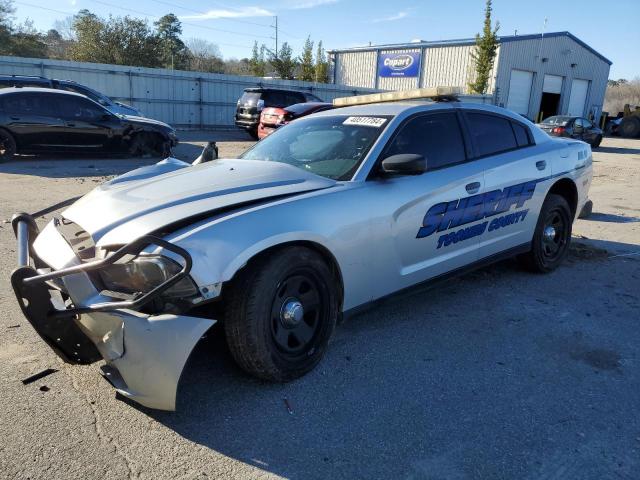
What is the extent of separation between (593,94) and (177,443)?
4634 cm

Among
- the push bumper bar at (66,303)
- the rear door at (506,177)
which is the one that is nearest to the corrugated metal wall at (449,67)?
the rear door at (506,177)

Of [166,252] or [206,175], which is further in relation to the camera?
[206,175]

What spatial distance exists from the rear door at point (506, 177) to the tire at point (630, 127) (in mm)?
36866

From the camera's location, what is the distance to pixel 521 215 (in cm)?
481

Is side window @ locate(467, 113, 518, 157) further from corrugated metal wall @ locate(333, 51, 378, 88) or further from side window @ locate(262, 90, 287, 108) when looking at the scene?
corrugated metal wall @ locate(333, 51, 378, 88)

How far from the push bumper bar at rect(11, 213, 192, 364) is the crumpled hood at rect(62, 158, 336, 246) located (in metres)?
0.25

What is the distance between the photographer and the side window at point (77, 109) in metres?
11.6

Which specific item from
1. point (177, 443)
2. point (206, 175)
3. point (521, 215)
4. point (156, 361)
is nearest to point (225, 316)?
point (156, 361)

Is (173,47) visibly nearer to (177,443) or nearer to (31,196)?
(31,196)

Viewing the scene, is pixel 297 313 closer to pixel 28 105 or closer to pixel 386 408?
pixel 386 408

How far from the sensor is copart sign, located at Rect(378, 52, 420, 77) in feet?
122

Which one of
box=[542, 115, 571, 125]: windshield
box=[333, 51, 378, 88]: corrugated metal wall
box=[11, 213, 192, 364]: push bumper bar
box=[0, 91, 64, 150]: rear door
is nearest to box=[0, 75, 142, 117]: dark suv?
box=[0, 91, 64, 150]: rear door

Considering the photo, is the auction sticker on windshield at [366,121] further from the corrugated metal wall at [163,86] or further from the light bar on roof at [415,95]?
the corrugated metal wall at [163,86]

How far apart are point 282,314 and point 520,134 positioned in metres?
3.23
